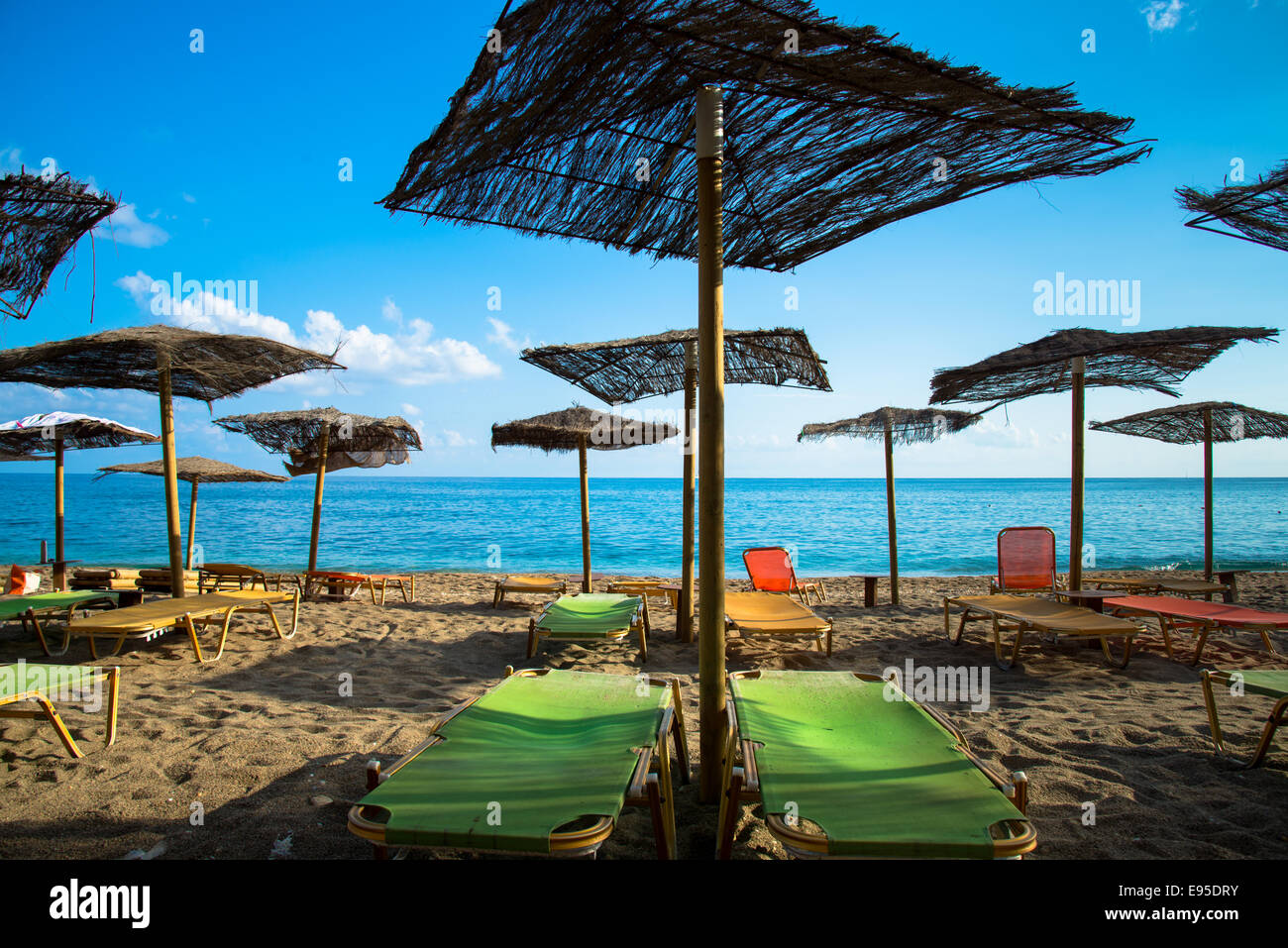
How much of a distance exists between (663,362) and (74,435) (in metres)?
9.85

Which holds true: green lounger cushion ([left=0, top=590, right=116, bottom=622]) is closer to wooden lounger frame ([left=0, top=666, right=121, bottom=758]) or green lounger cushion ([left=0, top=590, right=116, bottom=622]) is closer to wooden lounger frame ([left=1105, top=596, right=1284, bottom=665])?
wooden lounger frame ([left=0, top=666, right=121, bottom=758])

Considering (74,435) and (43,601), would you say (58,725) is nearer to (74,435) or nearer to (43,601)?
(43,601)

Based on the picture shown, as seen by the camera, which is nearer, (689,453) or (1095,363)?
(689,453)

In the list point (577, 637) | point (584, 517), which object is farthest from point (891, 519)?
point (577, 637)

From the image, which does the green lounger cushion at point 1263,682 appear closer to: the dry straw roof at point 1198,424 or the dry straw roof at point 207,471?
the dry straw roof at point 1198,424

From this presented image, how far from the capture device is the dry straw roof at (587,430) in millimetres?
7961

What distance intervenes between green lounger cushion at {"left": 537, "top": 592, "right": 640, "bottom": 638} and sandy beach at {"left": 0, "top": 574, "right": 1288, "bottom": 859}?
1.06ft

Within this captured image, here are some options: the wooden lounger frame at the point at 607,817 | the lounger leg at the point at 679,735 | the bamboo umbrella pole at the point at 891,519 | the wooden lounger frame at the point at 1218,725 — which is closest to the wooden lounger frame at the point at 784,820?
the wooden lounger frame at the point at 607,817

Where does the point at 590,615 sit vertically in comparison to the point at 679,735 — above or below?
below

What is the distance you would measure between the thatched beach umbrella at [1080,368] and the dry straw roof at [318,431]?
7.37m

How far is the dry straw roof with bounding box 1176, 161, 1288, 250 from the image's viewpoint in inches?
161

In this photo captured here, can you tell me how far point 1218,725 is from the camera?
9.95ft

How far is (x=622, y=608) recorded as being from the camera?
19.4ft
